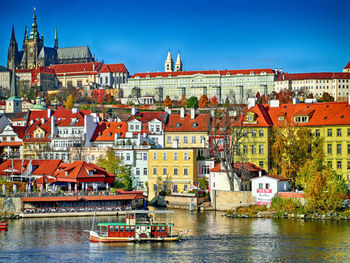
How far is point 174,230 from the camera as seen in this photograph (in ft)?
158

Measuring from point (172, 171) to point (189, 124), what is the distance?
8.82m

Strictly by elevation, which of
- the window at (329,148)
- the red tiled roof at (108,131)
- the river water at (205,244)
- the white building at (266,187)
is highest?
the red tiled roof at (108,131)

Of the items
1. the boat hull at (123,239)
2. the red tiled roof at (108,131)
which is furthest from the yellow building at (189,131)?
the boat hull at (123,239)

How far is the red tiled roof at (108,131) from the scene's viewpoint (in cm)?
7547

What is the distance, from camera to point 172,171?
66312 millimetres

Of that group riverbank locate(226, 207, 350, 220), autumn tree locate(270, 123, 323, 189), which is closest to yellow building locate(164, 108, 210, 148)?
autumn tree locate(270, 123, 323, 189)

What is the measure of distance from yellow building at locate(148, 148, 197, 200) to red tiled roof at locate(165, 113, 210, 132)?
6735 mm

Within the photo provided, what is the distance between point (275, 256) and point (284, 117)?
29535 mm

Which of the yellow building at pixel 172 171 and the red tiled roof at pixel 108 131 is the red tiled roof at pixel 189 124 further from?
the yellow building at pixel 172 171

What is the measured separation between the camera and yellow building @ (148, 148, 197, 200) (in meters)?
65.7

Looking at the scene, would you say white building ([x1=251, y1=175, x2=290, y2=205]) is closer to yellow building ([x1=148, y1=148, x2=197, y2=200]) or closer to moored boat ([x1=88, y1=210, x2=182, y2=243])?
yellow building ([x1=148, y1=148, x2=197, y2=200])

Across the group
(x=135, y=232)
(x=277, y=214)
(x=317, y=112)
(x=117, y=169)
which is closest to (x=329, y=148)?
(x=317, y=112)

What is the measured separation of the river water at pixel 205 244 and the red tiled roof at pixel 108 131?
23.4 m

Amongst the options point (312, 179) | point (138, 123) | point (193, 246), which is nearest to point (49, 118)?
point (138, 123)
